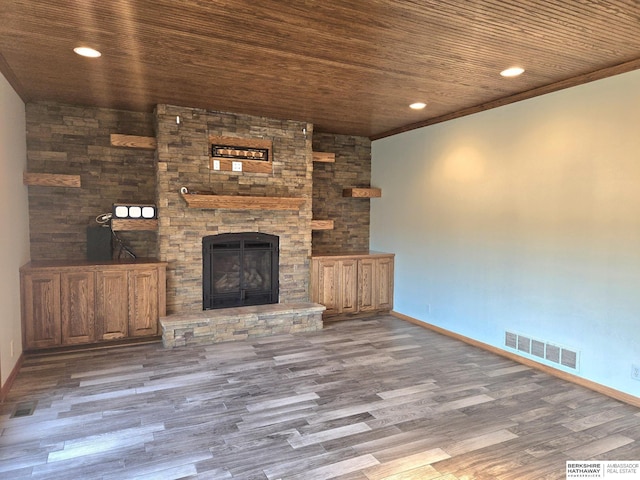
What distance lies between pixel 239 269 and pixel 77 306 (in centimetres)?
179

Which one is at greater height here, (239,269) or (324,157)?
(324,157)

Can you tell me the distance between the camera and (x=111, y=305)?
14.2ft

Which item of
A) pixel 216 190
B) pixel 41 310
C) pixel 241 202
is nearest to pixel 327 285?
pixel 241 202

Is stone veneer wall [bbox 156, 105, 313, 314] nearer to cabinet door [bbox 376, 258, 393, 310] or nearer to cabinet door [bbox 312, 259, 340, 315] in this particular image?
cabinet door [bbox 312, 259, 340, 315]

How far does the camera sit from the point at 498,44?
111 inches

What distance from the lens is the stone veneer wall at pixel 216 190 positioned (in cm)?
469

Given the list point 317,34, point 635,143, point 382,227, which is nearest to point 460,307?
point 382,227

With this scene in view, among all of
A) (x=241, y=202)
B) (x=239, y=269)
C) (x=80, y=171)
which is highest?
(x=80, y=171)

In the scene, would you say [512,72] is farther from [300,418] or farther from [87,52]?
[87,52]

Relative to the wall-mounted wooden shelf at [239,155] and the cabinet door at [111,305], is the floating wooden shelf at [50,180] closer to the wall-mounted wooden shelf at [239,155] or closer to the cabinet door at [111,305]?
the cabinet door at [111,305]

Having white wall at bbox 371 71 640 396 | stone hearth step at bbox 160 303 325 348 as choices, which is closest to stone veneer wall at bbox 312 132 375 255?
white wall at bbox 371 71 640 396

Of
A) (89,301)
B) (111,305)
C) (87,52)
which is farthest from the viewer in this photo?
(111,305)

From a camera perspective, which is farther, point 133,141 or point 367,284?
point 367,284

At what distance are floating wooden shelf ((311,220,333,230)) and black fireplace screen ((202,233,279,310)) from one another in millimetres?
609
